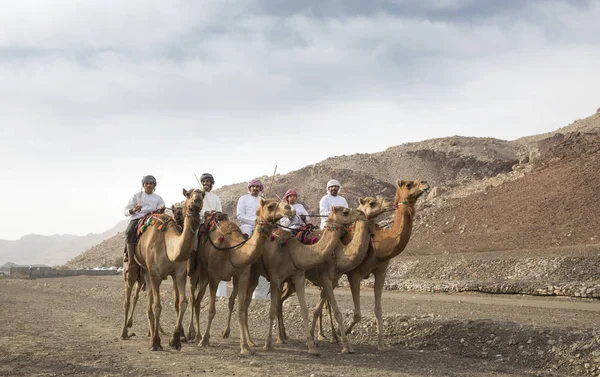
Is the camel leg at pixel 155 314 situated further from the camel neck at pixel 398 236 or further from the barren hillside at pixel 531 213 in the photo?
the barren hillside at pixel 531 213

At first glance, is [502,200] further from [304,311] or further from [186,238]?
[186,238]

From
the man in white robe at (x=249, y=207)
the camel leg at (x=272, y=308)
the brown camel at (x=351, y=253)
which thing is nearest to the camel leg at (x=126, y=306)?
the man in white robe at (x=249, y=207)

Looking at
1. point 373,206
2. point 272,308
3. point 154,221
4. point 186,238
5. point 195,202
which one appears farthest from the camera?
point 154,221

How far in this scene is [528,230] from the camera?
1523 inches

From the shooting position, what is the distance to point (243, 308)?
1214 centimetres

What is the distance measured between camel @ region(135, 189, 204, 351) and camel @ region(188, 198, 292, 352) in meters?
0.58

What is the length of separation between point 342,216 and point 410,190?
1621 mm

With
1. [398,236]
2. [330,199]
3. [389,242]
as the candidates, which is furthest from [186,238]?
[330,199]

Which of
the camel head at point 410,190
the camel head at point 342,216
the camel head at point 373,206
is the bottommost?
the camel head at point 342,216

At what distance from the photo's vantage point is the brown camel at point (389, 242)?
1266cm

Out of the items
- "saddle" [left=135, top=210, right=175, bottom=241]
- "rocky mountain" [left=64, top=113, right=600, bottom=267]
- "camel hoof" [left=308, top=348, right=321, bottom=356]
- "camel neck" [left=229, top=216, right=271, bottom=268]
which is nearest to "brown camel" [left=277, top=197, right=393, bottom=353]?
"camel hoof" [left=308, top=348, right=321, bottom=356]

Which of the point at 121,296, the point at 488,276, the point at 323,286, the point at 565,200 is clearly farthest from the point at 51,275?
the point at 323,286

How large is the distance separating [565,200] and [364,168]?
40437 mm

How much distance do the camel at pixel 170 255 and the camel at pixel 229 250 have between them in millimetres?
583
